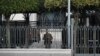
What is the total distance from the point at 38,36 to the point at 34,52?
241cm

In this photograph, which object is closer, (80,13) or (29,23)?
(80,13)

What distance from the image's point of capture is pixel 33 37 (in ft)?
52.0

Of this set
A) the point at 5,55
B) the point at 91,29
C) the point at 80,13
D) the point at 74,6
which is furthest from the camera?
the point at 80,13

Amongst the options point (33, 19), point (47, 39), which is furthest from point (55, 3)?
point (33, 19)

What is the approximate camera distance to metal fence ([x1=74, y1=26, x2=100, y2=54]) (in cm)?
1597

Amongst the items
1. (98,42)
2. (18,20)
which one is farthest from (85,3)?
(18,20)

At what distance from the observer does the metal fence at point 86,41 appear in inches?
629

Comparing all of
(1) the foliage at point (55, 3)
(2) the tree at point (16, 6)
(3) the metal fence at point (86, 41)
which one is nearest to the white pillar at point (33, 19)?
(2) the tree at point (16, 6)

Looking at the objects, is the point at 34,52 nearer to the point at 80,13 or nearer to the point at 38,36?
the point at 38,36

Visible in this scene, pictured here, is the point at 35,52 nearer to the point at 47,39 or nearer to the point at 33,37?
the point at 33,37

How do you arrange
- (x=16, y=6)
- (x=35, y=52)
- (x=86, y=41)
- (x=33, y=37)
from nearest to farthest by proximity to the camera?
(x=35, y=52) < (x=33, y=37) < (x=86, y=41) < (x=16, y=6)

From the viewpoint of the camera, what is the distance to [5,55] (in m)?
13.5

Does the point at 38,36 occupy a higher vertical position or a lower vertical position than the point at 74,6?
lower

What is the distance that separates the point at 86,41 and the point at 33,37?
9.11 feet
